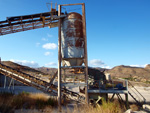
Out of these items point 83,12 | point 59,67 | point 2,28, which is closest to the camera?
point 59,67

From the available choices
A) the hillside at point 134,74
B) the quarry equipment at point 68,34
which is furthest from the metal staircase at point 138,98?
the hillside at point 134,74

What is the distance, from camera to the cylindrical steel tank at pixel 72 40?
11.8m

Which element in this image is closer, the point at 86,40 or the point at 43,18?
the point at 86,40

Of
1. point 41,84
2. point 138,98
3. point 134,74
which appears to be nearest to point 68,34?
point 41,84

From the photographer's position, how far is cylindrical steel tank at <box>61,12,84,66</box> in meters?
11.8

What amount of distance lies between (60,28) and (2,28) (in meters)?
7.33

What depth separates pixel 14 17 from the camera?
12.5 m

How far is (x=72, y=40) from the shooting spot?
1186cm

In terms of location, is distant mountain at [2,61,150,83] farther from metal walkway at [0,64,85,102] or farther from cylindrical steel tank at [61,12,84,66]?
cylindrical steel tank at [61,12,84,66]

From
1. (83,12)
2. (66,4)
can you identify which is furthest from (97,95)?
(66,4)

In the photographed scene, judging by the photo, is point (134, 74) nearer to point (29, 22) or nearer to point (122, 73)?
point (122, 73)

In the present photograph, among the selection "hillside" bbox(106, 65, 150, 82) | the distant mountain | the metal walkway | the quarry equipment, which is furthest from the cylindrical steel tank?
"hillside" bbox(106, 65, 150, 82)

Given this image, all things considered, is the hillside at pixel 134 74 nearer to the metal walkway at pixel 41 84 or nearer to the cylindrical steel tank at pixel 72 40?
the metal walkway at pixel 41 84

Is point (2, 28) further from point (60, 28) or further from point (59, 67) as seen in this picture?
point (59, 67)
